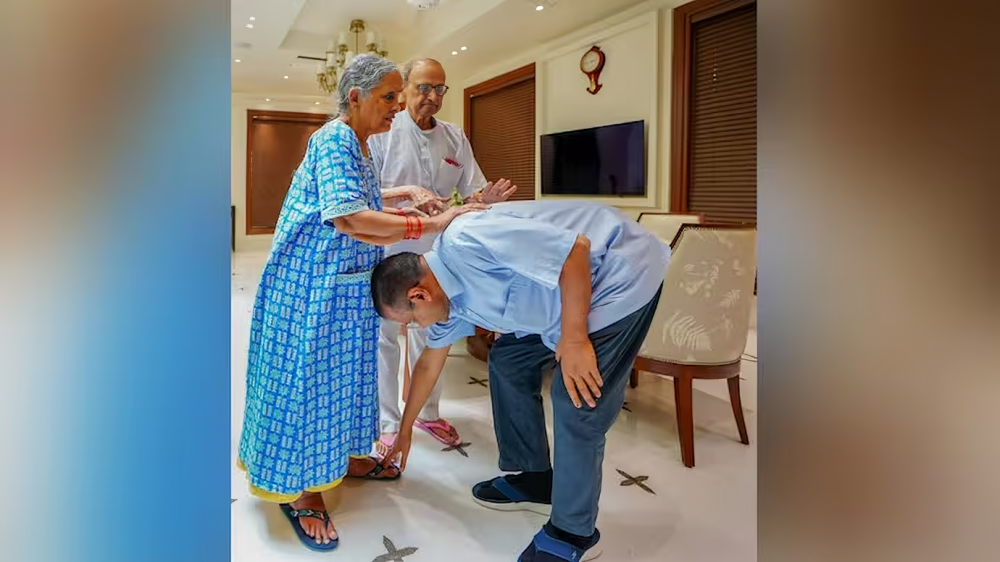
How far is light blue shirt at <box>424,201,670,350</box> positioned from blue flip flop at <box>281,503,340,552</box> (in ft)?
1.52

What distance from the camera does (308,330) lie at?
41.4 inches

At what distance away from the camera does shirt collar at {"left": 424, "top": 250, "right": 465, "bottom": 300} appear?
0.94 m

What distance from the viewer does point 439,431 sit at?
1604 millimetres

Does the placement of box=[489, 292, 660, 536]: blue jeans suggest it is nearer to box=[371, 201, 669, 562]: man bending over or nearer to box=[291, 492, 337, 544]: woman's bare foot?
box=[371, 201, 669, 562]: man bending over

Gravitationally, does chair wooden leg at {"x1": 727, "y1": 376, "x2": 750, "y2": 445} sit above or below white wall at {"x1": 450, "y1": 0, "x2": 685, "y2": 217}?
below

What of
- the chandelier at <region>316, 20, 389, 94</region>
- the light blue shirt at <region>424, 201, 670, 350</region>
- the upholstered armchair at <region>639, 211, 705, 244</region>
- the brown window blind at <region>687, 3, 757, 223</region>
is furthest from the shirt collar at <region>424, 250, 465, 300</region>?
the chandelier at <region>316, 20, 389, 94</region>

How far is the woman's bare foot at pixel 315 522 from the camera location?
1.07 m

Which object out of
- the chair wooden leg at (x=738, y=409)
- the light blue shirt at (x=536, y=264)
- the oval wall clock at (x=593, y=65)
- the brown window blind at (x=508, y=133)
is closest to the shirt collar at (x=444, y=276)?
the light blue shirt at (x=536, y=264)

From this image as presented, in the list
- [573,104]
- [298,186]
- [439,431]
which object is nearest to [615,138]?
[573,104]
